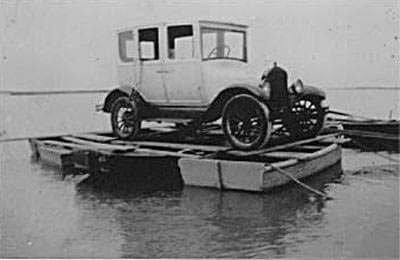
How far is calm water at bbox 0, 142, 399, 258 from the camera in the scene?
1554mm

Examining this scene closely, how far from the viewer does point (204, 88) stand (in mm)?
2439

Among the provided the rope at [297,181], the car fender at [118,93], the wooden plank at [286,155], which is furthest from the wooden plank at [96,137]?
the rope at [297,181]

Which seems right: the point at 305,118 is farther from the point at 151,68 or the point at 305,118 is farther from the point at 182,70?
the point at 151,68

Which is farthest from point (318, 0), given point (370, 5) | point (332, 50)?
point (332, 50)

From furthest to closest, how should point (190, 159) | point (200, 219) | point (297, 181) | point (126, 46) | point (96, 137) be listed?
point (96, 137) → point (126, 46) → point (190, 159) → point (297, 181) → point (200, 219)

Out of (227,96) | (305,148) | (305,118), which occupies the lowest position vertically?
(305,148)

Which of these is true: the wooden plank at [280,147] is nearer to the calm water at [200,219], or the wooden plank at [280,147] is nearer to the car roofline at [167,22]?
the calm water at [200,219]

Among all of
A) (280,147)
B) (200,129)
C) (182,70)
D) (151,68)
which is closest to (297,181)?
(280,147)

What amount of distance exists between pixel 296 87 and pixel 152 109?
1.95 feet

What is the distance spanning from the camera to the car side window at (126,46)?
A: 2410mm

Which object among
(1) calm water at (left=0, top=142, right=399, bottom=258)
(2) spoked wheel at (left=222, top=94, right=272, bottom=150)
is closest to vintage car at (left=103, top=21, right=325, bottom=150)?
(2) spoked wheel at (left=222, top=94, right=272, bottom=150)

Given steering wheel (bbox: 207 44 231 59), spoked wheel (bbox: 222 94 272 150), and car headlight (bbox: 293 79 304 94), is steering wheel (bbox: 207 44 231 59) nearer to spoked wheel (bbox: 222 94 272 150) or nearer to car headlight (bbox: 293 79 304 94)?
Answer: spoked wheel (bbox: 222 94 272 150)

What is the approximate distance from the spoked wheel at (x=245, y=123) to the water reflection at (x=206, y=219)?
9.6 inches

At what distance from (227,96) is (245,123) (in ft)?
A: 0.43
